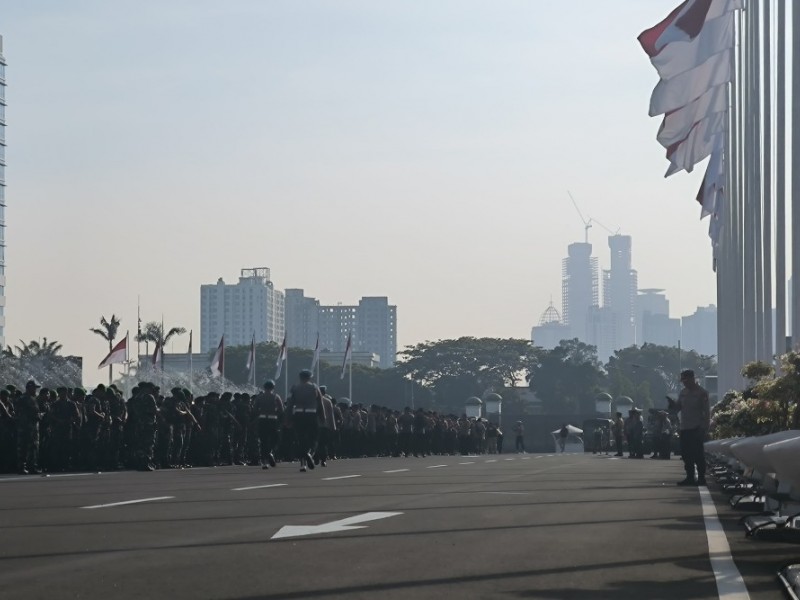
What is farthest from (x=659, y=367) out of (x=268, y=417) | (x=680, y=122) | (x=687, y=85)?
(x=268, y=417)

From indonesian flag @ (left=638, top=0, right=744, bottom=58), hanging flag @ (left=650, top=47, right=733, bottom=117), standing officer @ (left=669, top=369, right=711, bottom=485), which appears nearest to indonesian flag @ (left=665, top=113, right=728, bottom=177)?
hanging flag @ (left=650, top=47, right=733, bottom=117)

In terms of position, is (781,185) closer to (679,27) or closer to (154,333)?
(679,27)

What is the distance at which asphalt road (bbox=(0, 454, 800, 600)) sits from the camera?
8117 mm

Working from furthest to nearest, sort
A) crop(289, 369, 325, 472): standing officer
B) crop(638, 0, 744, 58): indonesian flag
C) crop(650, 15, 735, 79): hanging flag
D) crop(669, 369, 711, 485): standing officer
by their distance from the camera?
crop(650, 15, 735, 79): hanging flag < crop(638, 0, 744, 58): indonesian flag < crop(289, 369, 325, 472): standing officer < crop(669, 369, 711, 485): standing officer

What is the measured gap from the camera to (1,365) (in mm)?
87688

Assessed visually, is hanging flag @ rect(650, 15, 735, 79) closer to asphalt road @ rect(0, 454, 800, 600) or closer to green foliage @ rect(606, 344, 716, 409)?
asphalt road @ rect(0, 454, 800, 600)

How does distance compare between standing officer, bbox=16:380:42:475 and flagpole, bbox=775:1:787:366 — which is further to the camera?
flagpole, bbox=775:1:787:366

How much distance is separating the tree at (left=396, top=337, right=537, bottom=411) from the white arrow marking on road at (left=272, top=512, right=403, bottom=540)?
147m

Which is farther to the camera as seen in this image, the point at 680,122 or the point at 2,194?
the point at 2,194

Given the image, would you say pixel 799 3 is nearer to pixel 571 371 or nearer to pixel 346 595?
pixel 346 595

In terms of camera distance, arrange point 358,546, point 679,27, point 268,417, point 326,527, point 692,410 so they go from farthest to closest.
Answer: point 679,27, point 268,417, point 692,410, point 326,527, point 358,546

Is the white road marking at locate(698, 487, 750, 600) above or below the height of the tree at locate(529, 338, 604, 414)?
below

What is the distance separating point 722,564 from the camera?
992 centimetres

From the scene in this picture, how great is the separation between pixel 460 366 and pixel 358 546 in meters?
151
